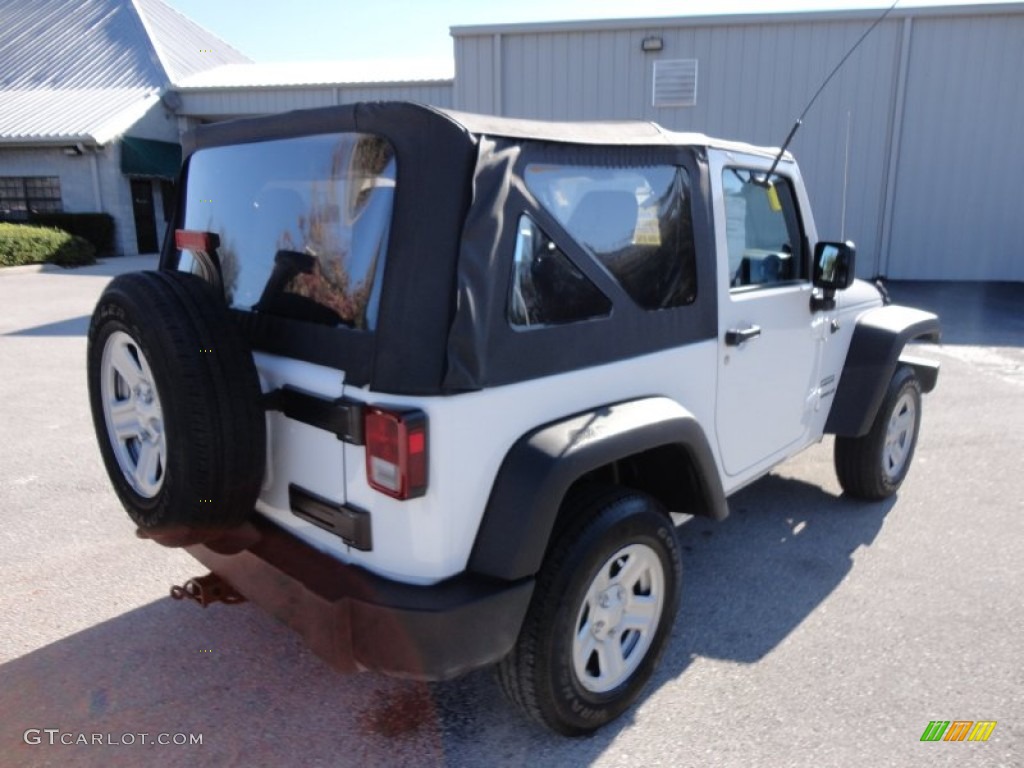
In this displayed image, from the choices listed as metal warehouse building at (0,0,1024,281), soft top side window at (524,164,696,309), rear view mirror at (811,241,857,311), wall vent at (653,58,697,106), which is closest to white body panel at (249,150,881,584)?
rear view mirror at (811,241,857,311)

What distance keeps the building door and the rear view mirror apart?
20997 millimetres

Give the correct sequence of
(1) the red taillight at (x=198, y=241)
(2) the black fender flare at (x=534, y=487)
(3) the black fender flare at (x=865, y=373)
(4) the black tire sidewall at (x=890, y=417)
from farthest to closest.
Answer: (4) the black tire sidewall at (x=890, y=417) → (3) the black fender flare at (x=865, y=373) → (1) the red taillight at (x=198, y=241) → (2) the black fender flare at (x=534, y=487)

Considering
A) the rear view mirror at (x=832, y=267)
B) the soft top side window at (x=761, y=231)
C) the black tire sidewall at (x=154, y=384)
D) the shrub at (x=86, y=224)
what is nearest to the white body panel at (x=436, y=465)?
the black tire sidewall at (x=154, y=384)

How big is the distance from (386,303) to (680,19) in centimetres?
1363

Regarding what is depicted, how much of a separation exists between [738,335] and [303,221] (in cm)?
168

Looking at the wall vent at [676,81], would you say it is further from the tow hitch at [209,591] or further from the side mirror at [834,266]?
the tow hitch at [209,591]

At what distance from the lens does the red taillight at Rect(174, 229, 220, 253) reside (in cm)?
256

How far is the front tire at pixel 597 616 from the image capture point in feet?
7.41

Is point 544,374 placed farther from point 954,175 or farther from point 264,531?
point 954,175

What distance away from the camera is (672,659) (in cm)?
295

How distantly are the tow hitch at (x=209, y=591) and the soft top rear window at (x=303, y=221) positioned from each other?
983 millimetres

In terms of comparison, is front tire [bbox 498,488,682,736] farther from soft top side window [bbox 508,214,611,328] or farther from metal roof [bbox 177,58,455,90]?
metal roof [bbox 177,58,455,90]

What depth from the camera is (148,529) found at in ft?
7.75

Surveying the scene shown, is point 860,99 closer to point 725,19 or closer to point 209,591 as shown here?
point 725,19
